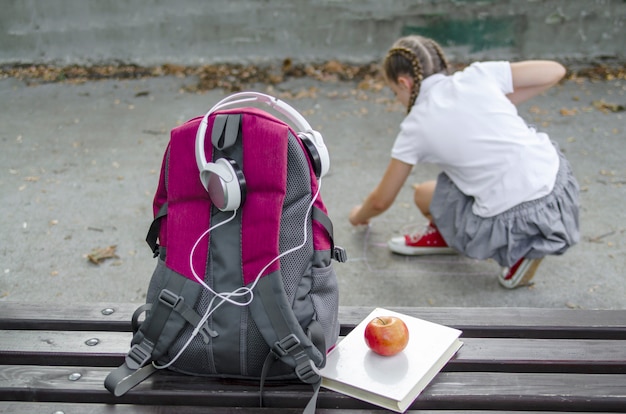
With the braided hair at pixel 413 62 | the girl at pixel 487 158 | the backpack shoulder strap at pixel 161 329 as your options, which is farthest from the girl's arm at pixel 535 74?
the backpack shoulder strap at pixel 161 329

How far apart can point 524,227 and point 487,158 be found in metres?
0.33

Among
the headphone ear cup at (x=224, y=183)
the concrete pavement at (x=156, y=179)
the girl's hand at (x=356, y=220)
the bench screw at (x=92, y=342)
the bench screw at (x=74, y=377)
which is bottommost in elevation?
the concrete pavement at (x=156, y=179)

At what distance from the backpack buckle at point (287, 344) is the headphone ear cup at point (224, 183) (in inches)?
13.1

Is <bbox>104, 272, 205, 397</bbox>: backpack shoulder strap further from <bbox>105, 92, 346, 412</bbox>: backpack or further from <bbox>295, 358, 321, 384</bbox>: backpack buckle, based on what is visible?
<bbox>295, 358, 321, 384</bbox>: backpack buckle

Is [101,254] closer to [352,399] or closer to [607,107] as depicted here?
[352,399]

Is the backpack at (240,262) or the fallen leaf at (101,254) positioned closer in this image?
the backpack at (240,262)

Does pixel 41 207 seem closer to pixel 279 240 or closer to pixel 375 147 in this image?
pixel 375 147

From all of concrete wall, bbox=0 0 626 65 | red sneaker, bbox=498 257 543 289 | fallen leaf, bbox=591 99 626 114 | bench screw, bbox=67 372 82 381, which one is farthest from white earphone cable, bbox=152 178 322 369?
concrete wall, bbox=0 0 626 65

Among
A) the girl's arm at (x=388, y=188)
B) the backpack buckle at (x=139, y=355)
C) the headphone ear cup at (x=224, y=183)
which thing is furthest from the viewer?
the girl's arm at (x=388, y=188)

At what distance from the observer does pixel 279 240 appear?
5.61ft

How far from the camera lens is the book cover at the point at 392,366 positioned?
5.42 ft

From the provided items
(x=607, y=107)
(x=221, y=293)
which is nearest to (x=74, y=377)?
(x=221, y=293)

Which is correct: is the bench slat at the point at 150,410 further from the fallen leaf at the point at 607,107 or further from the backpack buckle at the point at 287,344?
the fallen leaf at the point at 607,107

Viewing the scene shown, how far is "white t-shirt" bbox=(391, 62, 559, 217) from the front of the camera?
296 cm
